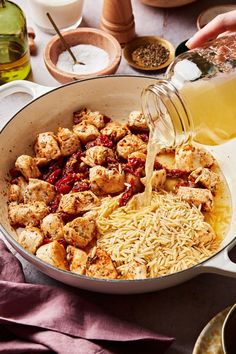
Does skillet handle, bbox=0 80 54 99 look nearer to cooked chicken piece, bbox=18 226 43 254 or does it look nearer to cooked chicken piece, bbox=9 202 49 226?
cooked chicken piece, bbox=9 202 49 226

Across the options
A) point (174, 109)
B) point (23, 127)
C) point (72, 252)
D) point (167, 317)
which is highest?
point (174, 109)

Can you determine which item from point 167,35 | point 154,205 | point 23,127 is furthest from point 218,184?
point 167,35

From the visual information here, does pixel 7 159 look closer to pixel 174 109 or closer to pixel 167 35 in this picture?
pixel 174 109

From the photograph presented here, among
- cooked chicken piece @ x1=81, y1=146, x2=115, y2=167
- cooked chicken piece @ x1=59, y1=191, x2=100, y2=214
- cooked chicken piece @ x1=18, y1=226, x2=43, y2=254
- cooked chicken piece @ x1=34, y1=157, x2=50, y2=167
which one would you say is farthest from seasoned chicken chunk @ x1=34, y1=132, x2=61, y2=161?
cooked chicken piece @ x1=18, y1=226, x2=43, y2=254

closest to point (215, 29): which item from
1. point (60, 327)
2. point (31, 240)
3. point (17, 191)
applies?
point (17, 191)

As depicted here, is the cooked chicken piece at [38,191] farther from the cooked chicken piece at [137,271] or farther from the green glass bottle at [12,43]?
the green glass bottle at [12,43]

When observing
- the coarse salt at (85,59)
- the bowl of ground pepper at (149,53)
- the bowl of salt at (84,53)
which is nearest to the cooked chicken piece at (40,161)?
the bowl of salt at (84,53)

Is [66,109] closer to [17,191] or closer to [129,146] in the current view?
[129,146]
